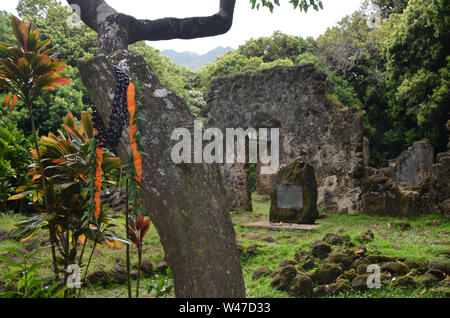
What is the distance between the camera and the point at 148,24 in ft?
10.5

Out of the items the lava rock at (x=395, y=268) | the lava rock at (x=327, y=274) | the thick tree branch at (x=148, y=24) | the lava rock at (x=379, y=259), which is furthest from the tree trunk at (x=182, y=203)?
the lava rock at (x=379, y=259)

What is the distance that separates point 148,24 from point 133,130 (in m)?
1.63

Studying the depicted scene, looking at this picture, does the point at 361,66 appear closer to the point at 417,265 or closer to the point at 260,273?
the point at 417,265

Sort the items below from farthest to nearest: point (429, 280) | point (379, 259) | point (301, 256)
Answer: point (301, 256)
point (379, 259)
point (429, 280)

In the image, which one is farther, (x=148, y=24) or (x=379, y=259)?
(x=379, y=259)

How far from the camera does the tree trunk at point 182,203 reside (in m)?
1.85

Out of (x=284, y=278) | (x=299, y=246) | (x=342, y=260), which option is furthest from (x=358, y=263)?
(x=299, y=246)

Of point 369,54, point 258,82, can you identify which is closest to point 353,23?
point 369,54

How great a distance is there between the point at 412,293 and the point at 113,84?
9.64 ft

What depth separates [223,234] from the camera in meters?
1.91

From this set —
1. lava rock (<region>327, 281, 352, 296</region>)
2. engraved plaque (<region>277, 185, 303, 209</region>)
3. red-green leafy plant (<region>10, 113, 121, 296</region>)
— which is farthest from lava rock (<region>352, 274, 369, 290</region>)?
engraved plaque (<region>277, 185, 303, 209</region>)

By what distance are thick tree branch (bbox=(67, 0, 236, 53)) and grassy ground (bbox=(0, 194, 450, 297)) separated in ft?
4.89

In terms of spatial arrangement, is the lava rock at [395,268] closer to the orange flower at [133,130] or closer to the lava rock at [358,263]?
the lava rock at [358,263]

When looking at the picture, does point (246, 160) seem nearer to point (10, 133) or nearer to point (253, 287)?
point (10, 133)
